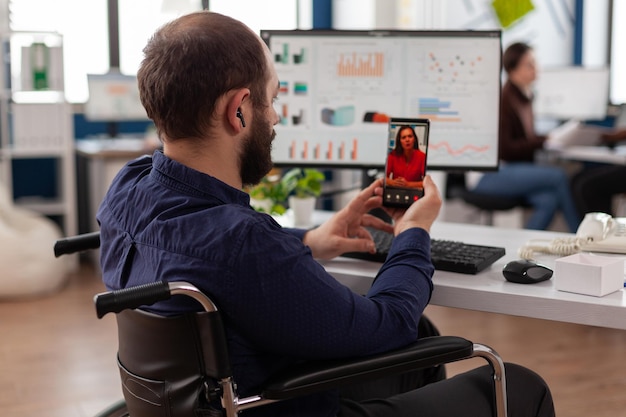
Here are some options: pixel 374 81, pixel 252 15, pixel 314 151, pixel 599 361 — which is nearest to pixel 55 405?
pixel 314 151

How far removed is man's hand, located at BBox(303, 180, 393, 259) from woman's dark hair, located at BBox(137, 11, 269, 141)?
51 centimetres

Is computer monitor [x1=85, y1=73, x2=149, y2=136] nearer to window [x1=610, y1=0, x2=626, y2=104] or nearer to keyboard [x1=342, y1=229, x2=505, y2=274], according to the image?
keyboard [x1=342, y1=229, x2=505, y2=274]

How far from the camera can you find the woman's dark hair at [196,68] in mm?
1233

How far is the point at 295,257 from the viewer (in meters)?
1.19

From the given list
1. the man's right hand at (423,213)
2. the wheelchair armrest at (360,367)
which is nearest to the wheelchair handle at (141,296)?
the wheelchair armrest at (360,367)

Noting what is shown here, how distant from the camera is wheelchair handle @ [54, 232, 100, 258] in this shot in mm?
1683

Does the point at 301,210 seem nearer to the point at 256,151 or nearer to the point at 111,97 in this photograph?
the point at 256,151

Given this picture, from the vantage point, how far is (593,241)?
1.76 metres

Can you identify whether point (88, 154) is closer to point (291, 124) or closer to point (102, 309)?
point (291, 124)

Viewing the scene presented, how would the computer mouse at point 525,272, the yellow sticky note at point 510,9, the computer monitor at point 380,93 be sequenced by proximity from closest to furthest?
the computer mouse at point 525,272
the computer monitor at point 380,93
the yellow sticky note at point 510,9

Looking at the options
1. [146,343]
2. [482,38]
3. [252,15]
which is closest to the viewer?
Result: [146,343]

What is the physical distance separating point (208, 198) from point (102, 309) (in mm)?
238

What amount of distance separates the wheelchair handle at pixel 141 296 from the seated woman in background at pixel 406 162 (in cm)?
66

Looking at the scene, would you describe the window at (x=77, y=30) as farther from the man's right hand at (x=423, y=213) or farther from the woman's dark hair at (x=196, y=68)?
the woman's dark hair at (x=196, y=68)
